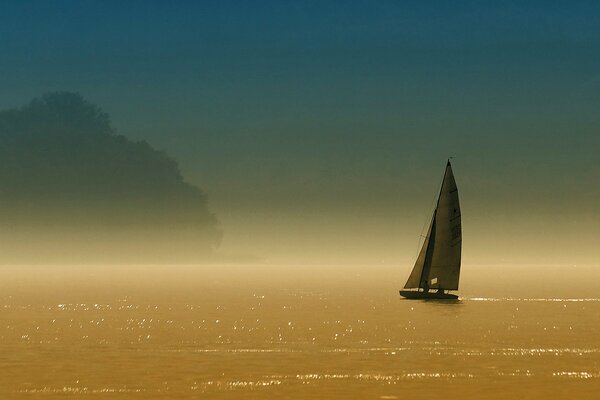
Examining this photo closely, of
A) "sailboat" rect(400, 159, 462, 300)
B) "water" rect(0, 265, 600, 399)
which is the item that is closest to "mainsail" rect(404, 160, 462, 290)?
"sailboat" rect(400, 159, 462, 300)

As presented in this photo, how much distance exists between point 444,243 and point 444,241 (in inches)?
8.8

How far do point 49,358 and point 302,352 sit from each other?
12793 millimetres

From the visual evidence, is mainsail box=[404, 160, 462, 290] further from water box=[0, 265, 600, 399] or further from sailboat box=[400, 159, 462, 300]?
water box=[0, 265, 600, 399]

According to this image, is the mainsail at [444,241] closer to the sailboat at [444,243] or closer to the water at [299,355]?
the sailboat at [444,243]

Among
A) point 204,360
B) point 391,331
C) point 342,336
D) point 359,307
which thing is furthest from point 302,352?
point 359,307

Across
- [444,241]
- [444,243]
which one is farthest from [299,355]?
[444,243]

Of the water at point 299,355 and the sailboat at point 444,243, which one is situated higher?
the sailboat at point 444,243

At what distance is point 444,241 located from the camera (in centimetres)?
9469

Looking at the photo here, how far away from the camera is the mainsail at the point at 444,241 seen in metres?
92.8

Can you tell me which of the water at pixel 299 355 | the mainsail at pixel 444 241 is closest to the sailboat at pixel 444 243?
the mainsail at pixel 444 241

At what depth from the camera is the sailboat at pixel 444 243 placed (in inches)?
3654

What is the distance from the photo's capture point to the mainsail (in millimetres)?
92812

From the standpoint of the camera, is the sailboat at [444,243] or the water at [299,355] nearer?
the water at [299,355]

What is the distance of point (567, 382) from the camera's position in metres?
41.9
